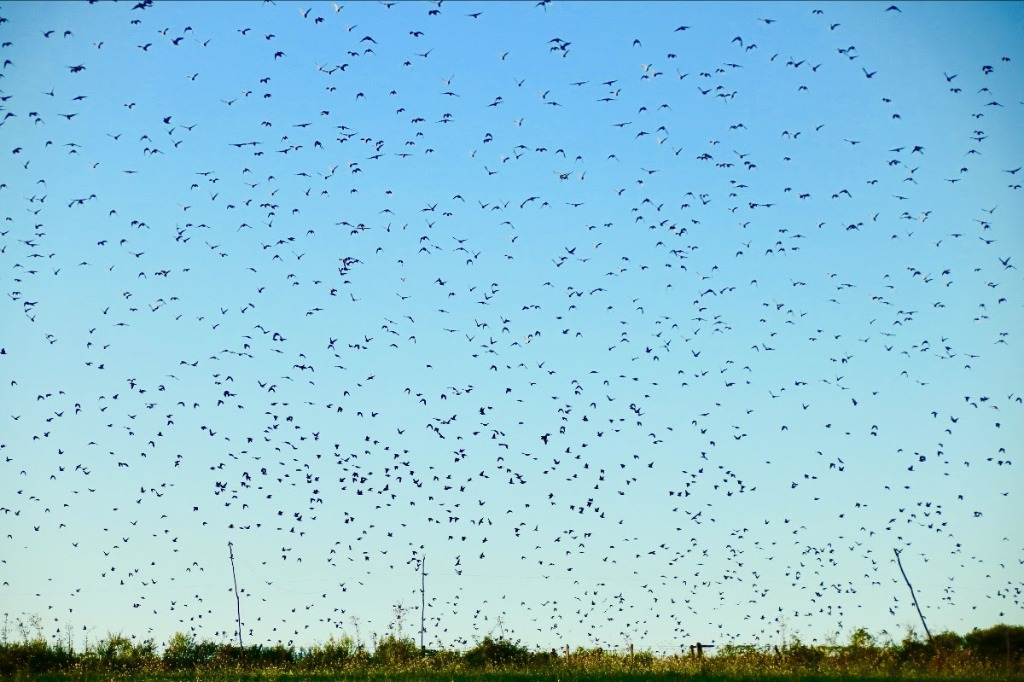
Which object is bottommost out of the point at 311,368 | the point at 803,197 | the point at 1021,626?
the point at 1021,626

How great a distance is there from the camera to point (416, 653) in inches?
1713

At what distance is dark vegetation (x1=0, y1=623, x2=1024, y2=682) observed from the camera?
29.2 meters

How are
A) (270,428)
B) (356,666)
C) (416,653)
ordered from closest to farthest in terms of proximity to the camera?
(270,428), (356,666), (416,653)

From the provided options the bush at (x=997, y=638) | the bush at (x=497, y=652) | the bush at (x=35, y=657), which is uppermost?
the bush at (x=35, y=657)

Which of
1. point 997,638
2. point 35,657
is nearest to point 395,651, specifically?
point 35,657

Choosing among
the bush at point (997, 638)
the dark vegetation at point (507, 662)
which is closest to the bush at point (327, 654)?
the dark vegetation at point (507, 662)

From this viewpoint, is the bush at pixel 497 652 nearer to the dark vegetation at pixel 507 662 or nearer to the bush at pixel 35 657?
the dark vegetation at pixel 507 662

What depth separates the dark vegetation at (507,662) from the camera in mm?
29156

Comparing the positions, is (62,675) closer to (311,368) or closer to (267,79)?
(311,368)

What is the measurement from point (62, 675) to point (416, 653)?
1630 cm

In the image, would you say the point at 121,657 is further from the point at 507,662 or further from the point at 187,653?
the point at 507,662

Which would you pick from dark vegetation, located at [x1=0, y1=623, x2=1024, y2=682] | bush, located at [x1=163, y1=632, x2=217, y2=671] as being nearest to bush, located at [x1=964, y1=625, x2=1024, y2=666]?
dark vegetation, located at [x1=0, y1=623, x2=1024, y2=682]

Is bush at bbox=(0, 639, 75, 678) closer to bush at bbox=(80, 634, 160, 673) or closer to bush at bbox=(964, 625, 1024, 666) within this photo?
bush at bbox=(80, 634, 160, 673)

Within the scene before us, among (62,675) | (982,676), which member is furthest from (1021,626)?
(62,675)
